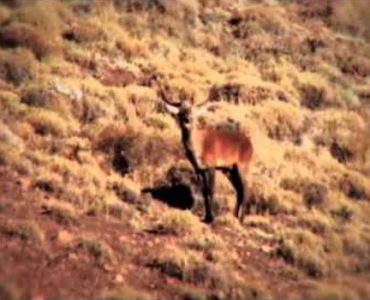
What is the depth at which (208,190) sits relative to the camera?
1694 centimetres

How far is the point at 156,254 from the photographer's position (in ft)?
49.3

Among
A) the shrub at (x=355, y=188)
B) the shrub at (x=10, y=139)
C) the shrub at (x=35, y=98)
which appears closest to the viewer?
the shrub at (x=10, y=139)

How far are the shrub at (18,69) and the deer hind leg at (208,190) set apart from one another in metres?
7.08

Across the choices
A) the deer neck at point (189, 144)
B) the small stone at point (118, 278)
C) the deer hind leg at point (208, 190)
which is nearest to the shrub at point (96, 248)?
the small stone at point (118, 278)

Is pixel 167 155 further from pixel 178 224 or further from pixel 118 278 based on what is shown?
pixel 118 278

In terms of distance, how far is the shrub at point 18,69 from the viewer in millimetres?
22312

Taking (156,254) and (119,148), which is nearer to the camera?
(156,254)

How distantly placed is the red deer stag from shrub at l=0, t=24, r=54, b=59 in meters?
8.11

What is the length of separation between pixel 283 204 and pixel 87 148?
168 inches

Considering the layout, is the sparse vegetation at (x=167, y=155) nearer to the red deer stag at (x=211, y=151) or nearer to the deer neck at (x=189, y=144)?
the red deer stag at (x=211, y=151)

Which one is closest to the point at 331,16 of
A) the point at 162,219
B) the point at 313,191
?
the point at 313,191

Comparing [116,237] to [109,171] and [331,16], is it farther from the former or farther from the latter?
[331,16]

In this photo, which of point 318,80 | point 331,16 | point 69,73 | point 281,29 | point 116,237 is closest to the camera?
point 116,237

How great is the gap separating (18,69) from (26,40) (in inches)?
90.6
